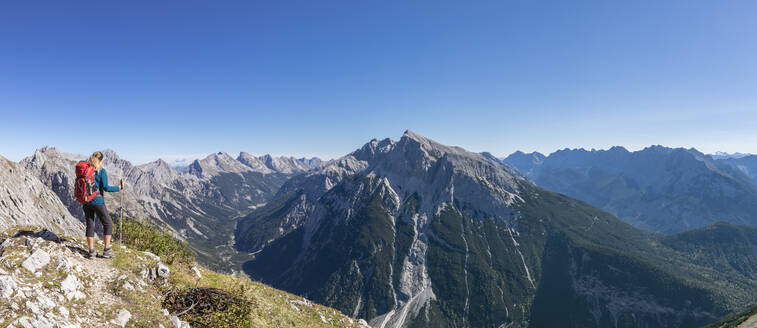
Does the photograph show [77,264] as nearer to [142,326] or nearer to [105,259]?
[105,259]

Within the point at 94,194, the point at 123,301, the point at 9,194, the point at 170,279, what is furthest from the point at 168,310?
the point at 9,194

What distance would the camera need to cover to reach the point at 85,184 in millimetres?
16844

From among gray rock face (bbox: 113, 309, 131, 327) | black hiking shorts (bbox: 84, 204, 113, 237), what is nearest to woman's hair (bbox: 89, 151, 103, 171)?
black hiking shorts (bbox: 84, 204, 113, 237)

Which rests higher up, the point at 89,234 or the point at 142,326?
the point at 89,234

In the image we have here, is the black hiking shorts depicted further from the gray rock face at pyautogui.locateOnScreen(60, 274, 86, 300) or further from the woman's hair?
the gray rock face at pyautogui.locateOnScreen(60, 274, 86, 300)

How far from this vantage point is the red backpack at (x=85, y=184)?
16500 mm

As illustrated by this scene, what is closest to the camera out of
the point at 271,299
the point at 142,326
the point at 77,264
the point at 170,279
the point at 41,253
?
the point at 142,326

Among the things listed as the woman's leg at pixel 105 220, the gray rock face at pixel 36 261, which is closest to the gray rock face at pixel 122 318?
the gray rock face at pixel 36 261

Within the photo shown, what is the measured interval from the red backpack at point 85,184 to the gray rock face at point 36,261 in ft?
10.1

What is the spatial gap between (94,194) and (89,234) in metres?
2.41

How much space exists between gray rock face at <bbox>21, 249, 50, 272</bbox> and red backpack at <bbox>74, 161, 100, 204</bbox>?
3.07m

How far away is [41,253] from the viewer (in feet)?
50.2

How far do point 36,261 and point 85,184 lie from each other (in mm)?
4413

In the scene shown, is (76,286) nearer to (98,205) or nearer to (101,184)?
(98,205)
